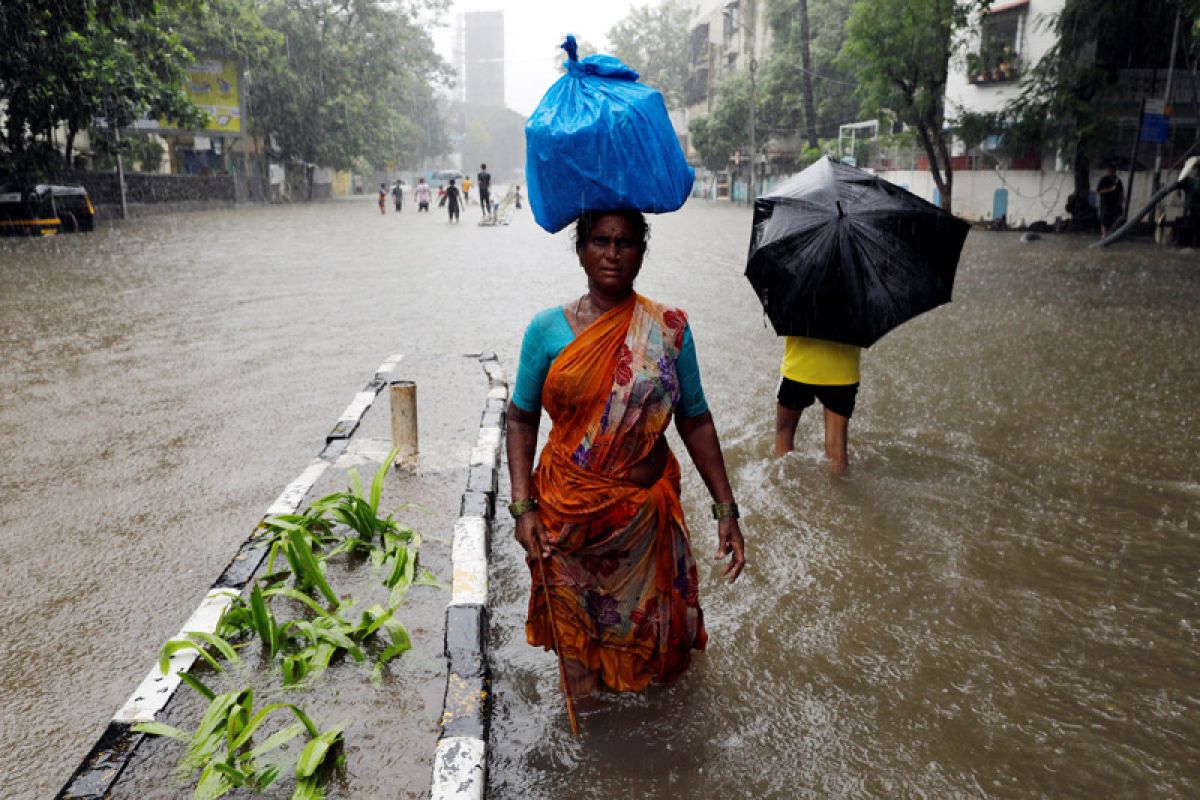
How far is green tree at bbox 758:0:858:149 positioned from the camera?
4156 centimetres

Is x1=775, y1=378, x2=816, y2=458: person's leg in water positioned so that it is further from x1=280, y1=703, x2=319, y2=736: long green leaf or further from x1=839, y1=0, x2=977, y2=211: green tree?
x1=839, y1=0, x2=977, y2=211: green tree

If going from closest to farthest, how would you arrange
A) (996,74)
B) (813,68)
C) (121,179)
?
(996,74) < (121,179) < (813,68)

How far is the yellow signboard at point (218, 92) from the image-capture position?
34000 mm

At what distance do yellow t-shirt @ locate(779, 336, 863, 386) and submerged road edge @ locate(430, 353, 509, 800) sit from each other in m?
1.69

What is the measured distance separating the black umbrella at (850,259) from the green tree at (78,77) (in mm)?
15150

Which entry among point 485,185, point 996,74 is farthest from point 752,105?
point 485,185

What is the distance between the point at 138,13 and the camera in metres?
16.5

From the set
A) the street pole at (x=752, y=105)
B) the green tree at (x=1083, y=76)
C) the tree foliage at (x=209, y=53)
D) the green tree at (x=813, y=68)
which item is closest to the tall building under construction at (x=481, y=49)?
the tree foliage at (x=209, y=53)

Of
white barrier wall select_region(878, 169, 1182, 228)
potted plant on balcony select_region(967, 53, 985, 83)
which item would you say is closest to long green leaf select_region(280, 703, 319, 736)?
white barrier wall select_region(878, 169, 1182, 228)

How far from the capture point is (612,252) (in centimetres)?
243

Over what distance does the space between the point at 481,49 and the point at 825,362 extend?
179 meters

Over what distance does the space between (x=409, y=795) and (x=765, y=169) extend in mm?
46076

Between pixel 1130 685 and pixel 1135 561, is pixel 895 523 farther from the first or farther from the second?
pixel 1130 685

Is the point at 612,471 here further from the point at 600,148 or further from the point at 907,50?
the point at 907,50
